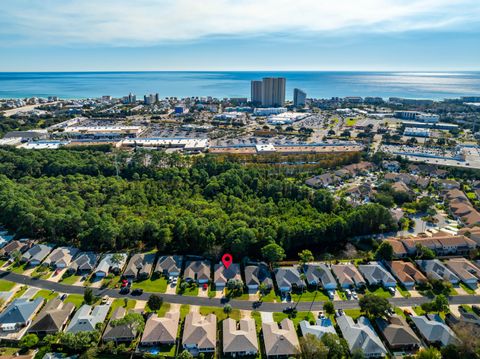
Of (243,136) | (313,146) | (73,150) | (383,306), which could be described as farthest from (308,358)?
(243,136)

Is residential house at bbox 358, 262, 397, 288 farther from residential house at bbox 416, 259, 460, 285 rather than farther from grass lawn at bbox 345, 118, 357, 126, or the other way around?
grass lawn at bbox 345, 118, 357, 126

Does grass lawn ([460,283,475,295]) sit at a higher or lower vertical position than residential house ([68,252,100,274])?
lower

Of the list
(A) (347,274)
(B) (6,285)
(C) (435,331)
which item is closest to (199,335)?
(A) (347,274)

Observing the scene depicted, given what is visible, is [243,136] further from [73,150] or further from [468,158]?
[468,158]

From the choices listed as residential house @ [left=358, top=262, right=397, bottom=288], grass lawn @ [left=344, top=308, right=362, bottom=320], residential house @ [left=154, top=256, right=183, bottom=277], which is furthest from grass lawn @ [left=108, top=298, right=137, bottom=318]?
residential house @ [left=358, top=262, right=397, bottom=288]

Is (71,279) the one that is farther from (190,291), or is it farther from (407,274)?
(407,274)
